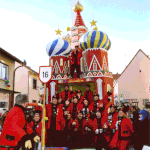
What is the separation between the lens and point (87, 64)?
12234 millimetres

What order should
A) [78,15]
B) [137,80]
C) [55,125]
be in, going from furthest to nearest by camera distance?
[137,80], [78,15], [55,125]

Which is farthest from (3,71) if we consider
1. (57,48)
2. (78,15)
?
(78,15)

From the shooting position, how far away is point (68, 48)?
43.5ft

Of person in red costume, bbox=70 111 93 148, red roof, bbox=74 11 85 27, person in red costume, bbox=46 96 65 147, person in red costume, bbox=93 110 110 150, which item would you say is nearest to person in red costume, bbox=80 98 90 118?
person in red costume, bbox=70 111 93 148

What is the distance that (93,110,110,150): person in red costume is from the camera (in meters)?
Result: 5.94

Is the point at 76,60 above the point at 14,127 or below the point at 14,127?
above

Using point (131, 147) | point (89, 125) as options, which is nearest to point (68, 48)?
point (89, 125)

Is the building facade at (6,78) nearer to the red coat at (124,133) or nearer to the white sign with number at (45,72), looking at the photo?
the white sign with number at (45,72)

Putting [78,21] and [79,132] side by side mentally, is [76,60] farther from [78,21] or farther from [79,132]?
[79,132]

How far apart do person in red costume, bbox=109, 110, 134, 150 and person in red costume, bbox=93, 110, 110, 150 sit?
1.44 feet

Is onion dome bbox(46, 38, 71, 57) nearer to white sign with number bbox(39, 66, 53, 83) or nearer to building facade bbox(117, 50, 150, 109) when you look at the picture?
white sign with number bbox(39, 66, 53, 83)

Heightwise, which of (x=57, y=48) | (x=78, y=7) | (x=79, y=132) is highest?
(x=78, y=7)

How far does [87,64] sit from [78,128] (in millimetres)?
6010

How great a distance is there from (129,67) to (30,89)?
11.8 metres
